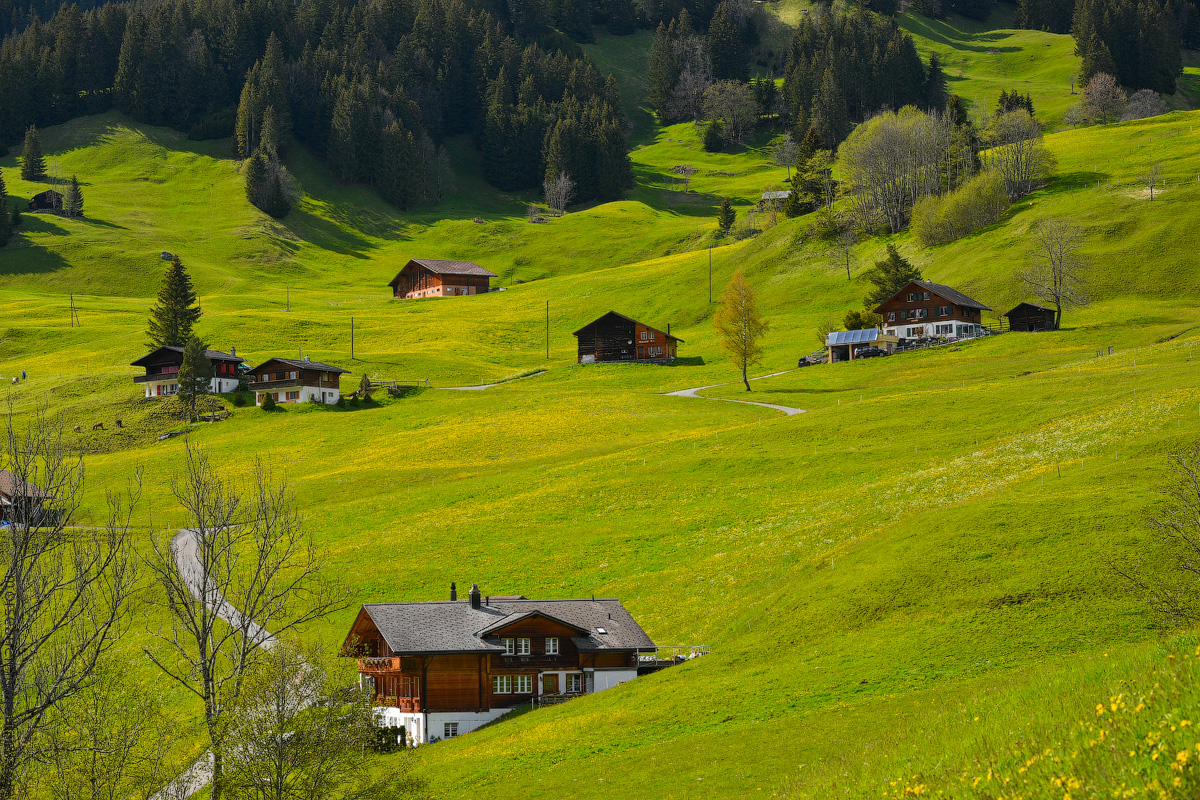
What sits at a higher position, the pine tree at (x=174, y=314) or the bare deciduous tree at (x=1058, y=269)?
the bare deciduous tree at (x=1058, y=269)

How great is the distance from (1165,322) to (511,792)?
10116 centimetres

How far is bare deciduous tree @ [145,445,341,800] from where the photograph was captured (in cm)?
3235

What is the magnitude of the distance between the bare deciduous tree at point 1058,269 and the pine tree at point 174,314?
10553 centimetres

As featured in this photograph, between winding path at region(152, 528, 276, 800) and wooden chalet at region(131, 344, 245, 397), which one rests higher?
wooden chalet at region(131, 344, 245, 397)

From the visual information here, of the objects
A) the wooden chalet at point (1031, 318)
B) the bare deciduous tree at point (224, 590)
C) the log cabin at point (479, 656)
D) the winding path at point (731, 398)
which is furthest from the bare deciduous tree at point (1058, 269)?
the bare deciduous tree at point (224, 590)

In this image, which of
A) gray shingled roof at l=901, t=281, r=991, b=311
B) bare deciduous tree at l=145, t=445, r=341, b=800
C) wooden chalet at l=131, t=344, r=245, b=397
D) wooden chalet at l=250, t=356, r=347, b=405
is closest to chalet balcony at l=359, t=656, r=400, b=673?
bare deciduous tree at l=145, t=445, r=341, b=800

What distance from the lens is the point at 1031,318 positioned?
119 m

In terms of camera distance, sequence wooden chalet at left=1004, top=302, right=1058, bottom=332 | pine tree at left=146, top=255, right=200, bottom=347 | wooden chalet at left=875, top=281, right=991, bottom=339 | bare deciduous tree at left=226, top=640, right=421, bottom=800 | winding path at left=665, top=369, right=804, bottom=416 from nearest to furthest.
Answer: bare deciduous tree at left=226, top=640, right=421, bottom=800, winding path at left=665, top=369, right=804, bottom=416, wooden chalet at left=1004, top=302, right=1058, bottom=332, wooden chalet at left=875, top=281, right=991, bottom=339, pine tree at left=146, top=255, right=200, bottom=347

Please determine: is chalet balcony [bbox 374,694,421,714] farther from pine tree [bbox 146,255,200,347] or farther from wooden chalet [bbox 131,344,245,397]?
pine tree [bbox 146,255,200,347]

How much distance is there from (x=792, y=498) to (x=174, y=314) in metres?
98.8

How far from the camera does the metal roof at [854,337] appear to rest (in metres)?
121

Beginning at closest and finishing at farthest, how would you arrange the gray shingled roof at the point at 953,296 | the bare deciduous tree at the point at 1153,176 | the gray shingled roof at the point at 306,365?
the gray shingled roof at the point at 953,296
the gray shingled roof at the point at 306,365
the bare deciduous tree at the point at 1153,176

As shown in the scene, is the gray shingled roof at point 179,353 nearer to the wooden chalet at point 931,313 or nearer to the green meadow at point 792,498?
the green meadow at point 792,498

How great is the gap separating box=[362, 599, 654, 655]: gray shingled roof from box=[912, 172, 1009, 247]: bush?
11483 centimetres
